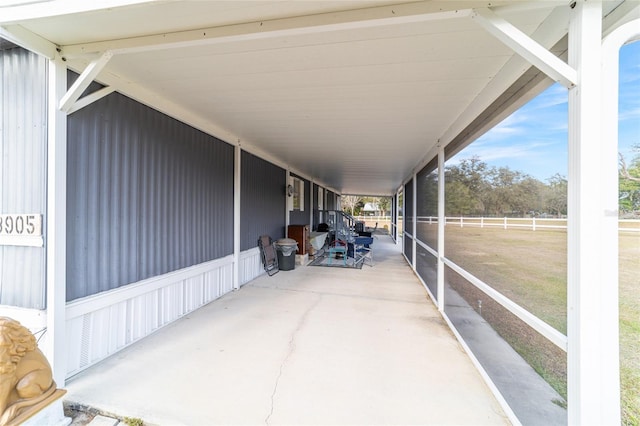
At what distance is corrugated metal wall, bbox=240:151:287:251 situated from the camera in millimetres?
5258

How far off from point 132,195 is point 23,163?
81 centimetres

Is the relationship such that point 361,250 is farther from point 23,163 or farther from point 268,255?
point 23,163

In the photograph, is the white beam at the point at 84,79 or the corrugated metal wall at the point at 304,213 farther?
the corrugated metal wall at the point at 304,213

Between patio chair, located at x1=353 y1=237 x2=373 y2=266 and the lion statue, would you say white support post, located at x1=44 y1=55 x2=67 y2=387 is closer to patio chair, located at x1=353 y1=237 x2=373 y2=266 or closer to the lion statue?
the lion statue

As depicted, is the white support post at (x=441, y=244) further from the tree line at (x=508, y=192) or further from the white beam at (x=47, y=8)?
the white beam at (x=47, y=8)

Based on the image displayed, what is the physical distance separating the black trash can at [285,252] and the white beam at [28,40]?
504cm

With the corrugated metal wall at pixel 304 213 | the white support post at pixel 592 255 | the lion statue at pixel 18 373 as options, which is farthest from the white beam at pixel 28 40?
the corrugated metal wall at pixel 304 213

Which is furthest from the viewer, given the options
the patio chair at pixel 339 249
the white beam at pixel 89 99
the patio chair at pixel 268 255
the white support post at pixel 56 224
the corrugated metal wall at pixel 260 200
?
the patio chair at pixel 339 249

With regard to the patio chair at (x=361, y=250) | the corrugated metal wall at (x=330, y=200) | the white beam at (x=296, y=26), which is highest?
the white beam at (x=296, y=26)

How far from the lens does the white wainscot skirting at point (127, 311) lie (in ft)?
7.47

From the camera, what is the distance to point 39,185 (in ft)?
6.92

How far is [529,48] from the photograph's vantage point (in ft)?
4.53

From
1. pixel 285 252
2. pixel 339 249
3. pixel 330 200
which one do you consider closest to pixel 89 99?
pixel 285 252

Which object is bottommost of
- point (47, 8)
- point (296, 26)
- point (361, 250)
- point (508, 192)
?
point (361, 250)
